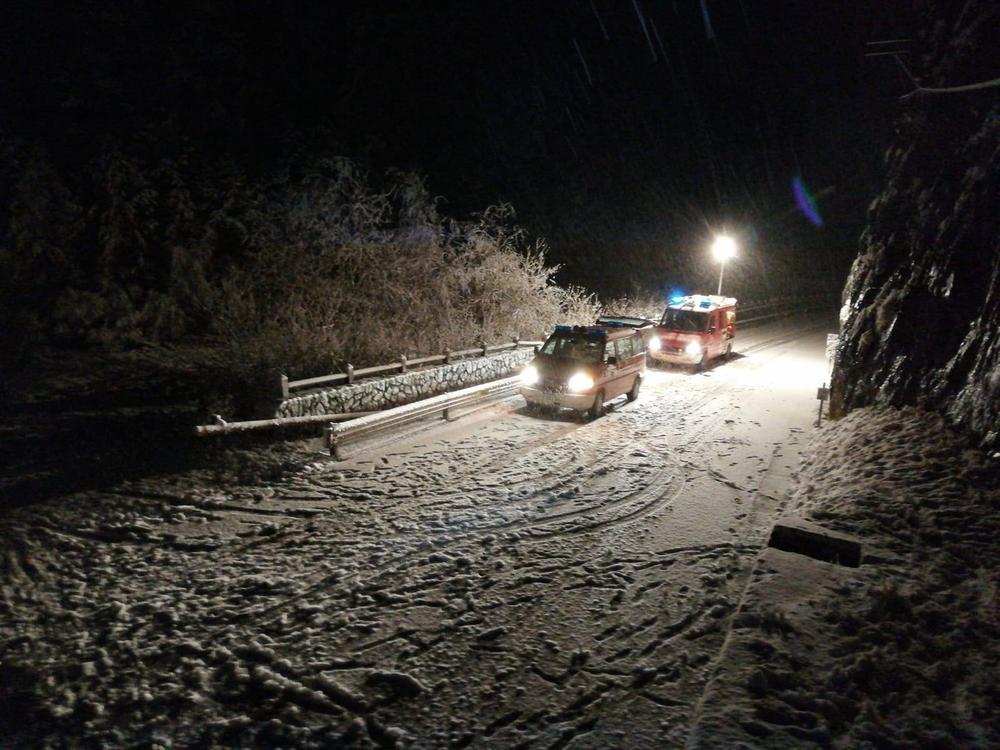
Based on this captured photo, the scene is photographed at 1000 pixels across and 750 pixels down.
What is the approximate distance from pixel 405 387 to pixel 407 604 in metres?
9.19

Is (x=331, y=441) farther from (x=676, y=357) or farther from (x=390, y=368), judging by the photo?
(x=676, y=357)

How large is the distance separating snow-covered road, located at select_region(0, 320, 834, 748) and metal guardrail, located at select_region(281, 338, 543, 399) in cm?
244

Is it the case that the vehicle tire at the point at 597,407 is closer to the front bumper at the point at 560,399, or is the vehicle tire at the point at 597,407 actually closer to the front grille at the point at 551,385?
the front bumper at the point at 560,399

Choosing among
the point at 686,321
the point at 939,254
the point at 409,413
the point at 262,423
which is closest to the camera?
the point at 939,254

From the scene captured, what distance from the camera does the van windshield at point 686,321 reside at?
2102cm

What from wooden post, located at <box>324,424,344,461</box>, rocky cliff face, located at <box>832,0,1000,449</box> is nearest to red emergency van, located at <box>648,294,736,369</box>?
rocky cliff face, located at <box>832,0,1000,449</box>

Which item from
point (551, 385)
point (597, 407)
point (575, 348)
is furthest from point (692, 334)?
point (551, 385)

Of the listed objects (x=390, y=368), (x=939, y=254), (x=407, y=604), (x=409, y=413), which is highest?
(x=939, y=254)

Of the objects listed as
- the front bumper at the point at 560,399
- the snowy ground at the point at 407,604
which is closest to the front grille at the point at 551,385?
the front bumper at the point at 560,399

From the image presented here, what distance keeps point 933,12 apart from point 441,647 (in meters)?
16.4

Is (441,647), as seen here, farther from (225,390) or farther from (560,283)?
(560,283)

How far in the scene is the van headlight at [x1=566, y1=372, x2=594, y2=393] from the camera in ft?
45.5

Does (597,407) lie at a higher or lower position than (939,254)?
lower

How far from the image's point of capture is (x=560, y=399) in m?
14.0
